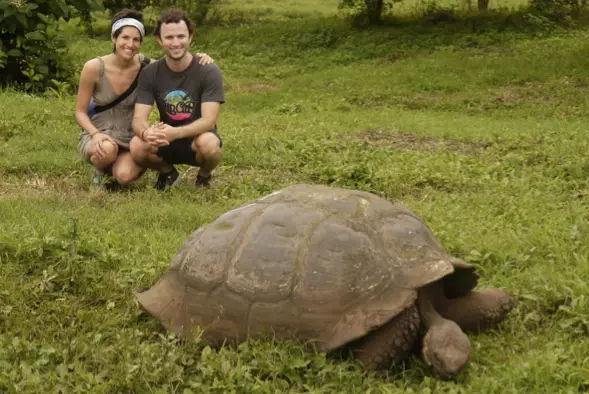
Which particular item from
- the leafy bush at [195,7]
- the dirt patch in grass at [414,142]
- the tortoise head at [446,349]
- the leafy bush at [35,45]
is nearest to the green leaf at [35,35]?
the leafy bush at [35,45]

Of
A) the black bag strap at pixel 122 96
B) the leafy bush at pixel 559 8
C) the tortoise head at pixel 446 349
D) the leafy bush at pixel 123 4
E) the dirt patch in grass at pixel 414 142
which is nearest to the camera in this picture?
the tortoise head at pixel 446 349

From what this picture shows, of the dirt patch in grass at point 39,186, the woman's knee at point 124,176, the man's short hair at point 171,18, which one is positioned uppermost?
the man's short hair at point 171,18

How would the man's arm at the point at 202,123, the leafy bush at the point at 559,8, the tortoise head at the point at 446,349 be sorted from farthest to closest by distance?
the leafy bush at the point at 559,8, the man's arm at the point at 202,123, the tortoise head at the point at 446,349

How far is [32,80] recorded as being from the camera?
10.4 m

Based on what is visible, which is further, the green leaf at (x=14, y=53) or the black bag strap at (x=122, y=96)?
the green leaf at (x=14, y=53)

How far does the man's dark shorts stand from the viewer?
5.89m

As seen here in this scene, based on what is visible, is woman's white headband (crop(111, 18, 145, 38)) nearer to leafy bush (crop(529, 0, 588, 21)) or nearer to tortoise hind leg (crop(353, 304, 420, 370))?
tortoise hind leg (crop(353, 304, 420, 370))

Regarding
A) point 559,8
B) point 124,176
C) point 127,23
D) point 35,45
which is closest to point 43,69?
point 35,45

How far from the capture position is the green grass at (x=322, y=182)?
3.16 metres

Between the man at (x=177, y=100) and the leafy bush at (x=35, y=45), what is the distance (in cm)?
487

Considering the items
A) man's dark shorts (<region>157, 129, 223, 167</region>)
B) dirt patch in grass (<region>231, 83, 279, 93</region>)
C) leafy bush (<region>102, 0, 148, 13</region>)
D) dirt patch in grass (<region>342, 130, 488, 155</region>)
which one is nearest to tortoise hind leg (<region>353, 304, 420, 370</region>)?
man's dark shorts (<region>157, 129, 223, 167</region>)

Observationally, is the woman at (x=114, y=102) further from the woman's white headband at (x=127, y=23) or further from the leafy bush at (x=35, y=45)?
the leafy bush at (x=35, y=45)

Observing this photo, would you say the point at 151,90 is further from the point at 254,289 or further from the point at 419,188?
the point at 254,289

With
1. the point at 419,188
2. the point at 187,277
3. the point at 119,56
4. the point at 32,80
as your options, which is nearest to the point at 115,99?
the point at 119,56
